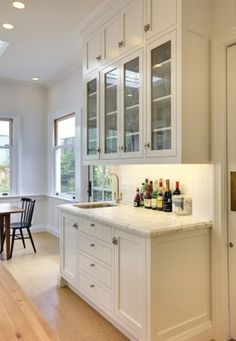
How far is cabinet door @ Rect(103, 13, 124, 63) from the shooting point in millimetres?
2783

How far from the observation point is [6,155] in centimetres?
575

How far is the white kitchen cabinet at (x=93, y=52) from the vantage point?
10.2ft

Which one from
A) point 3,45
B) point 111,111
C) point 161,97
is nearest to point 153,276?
point 161,97

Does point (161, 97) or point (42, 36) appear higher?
point (42, 36)

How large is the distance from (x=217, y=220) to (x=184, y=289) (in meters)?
0.58

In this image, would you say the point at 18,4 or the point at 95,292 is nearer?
the point at 95,292

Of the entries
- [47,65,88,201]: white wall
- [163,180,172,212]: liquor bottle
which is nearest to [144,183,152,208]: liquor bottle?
[163,180,172,212]: liquor bottle

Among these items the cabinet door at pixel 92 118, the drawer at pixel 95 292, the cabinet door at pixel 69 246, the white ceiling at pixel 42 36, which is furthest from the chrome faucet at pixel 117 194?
the white ceiling at pixel 42 36

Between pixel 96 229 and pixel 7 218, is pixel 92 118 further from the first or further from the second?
pixel 7 218

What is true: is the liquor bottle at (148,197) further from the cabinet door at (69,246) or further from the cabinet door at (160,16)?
the cabinet door at (160,16)

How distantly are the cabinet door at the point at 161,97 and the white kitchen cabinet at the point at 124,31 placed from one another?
10.5 inches

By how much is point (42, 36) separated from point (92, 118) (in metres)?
1.35

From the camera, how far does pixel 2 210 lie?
422cm

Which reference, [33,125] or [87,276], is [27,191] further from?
[87,276]
